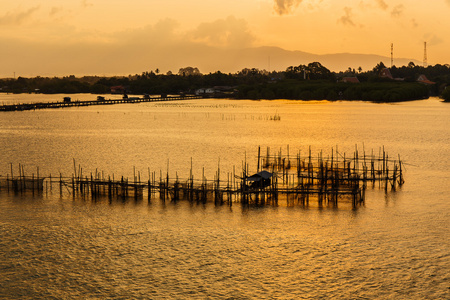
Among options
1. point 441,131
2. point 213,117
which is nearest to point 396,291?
point 441,131

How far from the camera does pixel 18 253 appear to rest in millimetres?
30562

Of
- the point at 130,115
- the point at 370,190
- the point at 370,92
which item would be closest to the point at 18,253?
the point at 370,190

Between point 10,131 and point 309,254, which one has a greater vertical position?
point 10,131

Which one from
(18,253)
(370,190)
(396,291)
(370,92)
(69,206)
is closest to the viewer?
(396,291)

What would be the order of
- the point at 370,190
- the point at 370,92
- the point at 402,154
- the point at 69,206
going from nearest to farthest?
the point at 69,206 < the point at 370,190 < the point at 402,154 < the point at 370,92

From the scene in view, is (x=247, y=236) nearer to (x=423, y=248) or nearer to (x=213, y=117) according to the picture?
(x=423, y=248)

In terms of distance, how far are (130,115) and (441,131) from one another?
3434 inches

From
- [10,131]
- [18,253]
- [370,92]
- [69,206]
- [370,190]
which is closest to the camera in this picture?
[18,253]

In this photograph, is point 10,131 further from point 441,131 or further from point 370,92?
point 370,92

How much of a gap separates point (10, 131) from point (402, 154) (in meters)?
74.7

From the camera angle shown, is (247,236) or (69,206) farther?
(69,206)

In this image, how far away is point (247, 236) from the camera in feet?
112

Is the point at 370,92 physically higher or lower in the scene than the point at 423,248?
higher

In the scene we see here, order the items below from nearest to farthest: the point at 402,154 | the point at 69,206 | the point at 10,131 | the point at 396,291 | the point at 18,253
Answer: the point at 396,291
the point at 18,253
the point at 69,206
the point at 402,154
the point at 10,131
